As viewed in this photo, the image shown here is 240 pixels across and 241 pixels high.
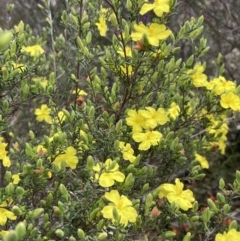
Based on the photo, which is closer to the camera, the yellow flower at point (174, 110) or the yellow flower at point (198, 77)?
the yellow flower at point (198, 77)

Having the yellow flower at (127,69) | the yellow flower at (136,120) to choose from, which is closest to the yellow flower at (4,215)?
the yellow flower at (136,120)

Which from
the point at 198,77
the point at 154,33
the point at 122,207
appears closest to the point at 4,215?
the point at 122,207

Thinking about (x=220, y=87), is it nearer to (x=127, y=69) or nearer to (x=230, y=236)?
(x=127, y=69)

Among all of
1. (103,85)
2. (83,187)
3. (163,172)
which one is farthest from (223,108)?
(83,187)

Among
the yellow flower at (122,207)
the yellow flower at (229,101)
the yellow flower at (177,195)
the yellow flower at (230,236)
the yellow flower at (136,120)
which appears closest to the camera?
the yellow flower at (122,207)

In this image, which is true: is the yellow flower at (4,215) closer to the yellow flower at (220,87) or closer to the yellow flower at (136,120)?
the yellow flower at (136,120)

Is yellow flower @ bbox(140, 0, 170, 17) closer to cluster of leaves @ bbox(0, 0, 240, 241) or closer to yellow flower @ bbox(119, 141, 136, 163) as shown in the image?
cluster of leaves @ bbox(0, 0, 240, 241)

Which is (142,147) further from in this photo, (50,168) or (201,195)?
(201,195)
